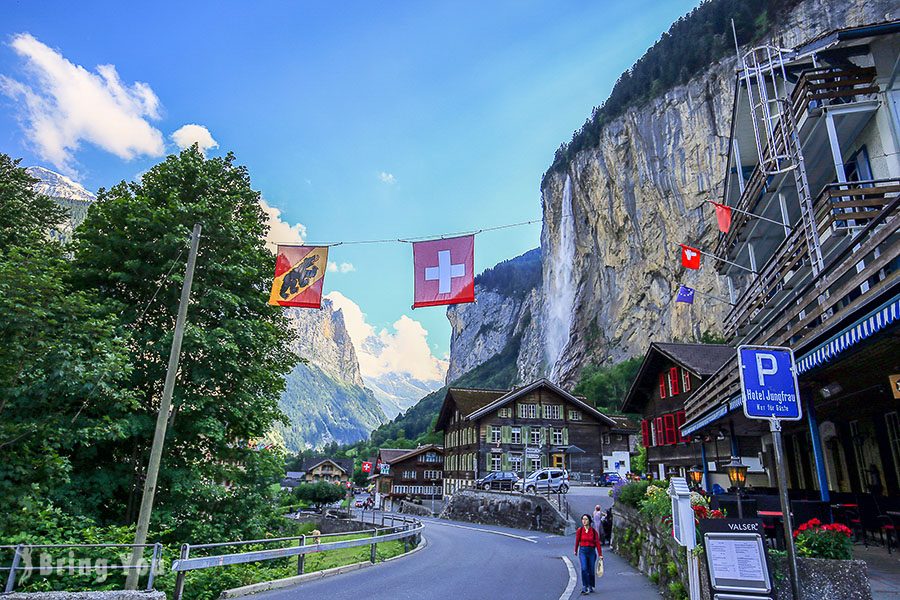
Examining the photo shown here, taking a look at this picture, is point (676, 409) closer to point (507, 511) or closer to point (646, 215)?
point (507, 511)

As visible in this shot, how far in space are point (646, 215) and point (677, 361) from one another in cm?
6149

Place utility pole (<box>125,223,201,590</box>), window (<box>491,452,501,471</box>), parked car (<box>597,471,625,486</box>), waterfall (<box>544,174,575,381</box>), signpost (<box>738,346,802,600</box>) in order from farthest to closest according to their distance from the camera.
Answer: waterfall (<box>544,174,575,381</box>)
window (<box>491,452,501,471</box>)
parked car (<box>597,471,625,486</box>)
utility pole (<box>125,223,201,590</box>)
signpost (<box>738,346,802,600</box>)

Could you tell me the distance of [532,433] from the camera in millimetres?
48500

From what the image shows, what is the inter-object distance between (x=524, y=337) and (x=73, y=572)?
139842mm

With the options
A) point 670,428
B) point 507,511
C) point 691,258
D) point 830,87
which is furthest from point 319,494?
point 830,87

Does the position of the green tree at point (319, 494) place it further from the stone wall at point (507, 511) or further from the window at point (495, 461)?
the stone wall at point (507, 511)

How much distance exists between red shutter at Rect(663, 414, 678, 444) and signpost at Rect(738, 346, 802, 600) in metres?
23.7

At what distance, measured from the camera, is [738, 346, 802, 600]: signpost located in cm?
569

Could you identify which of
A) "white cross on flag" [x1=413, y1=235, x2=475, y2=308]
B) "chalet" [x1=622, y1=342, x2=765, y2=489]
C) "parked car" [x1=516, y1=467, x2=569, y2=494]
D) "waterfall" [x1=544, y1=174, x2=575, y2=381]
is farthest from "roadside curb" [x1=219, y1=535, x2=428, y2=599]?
"waterfall" [x1=544, y1=174, x2=575, y2=381]

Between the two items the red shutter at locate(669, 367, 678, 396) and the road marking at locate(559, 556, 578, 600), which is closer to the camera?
the road marking at locate(559, 556, 578, 600)

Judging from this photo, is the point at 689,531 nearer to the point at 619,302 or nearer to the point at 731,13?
the point at 619,302

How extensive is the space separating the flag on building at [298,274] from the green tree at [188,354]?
1.38 m

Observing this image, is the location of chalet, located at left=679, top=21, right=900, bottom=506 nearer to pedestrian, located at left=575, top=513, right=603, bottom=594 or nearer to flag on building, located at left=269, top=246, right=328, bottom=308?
pedestrian, located at left=575, top=513, right=603, bottom=594

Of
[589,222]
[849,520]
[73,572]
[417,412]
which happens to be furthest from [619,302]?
[417,412]
